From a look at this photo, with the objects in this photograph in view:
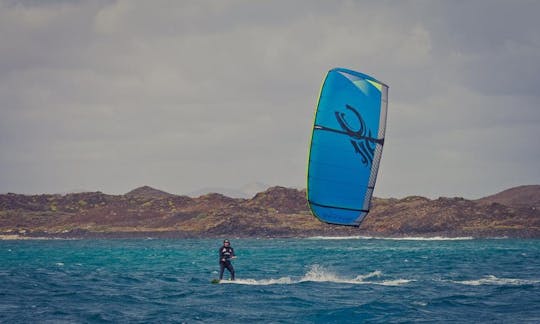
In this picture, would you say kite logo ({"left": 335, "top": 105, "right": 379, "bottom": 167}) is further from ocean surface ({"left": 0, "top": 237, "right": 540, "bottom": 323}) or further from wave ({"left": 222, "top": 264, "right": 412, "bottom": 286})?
wave ({"left": 222, "top": 264, "right": 412, "bottom": 286})

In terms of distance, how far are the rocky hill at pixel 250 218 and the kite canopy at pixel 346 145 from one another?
116 m

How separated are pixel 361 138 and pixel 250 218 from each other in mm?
131369

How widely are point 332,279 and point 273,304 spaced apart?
12.0 metres

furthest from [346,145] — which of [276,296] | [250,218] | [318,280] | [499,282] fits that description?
[250,218]

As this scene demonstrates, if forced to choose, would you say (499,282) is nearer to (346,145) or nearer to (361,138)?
(361,138)

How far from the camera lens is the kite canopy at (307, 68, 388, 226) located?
2642 centimetres

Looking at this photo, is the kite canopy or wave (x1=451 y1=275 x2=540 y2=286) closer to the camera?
the kite canopy

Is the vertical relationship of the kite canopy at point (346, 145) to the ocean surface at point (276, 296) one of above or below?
above

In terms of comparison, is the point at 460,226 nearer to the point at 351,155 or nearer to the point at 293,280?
the point at 293,280

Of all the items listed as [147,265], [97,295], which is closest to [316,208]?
[97,295]

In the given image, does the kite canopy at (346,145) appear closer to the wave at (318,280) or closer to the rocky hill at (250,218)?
the wave at (318,280)

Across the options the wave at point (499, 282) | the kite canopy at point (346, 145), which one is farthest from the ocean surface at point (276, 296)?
the kite canopy at point (346, 145)

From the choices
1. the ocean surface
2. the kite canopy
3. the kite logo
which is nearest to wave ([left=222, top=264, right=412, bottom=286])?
the ocean surface

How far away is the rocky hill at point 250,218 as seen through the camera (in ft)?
486
